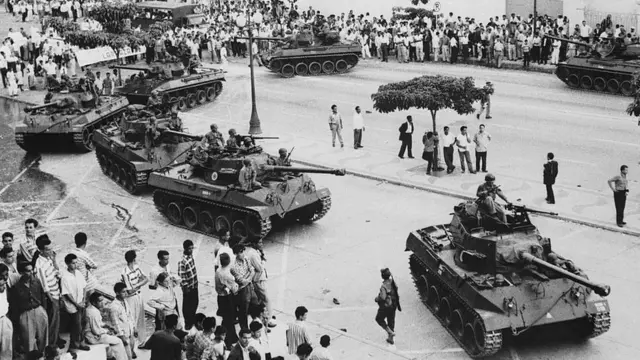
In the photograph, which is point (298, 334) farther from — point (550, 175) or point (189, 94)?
point (189, 94)

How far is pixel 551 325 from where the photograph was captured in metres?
17.4

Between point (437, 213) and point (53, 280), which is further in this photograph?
point (437, 213)

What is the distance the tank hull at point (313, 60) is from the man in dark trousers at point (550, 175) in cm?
1992

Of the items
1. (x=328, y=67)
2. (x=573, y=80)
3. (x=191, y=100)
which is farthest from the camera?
(x=328, y=67)

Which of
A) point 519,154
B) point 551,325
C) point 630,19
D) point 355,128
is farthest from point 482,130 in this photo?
point 630,19

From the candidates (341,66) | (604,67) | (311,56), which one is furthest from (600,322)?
(341,66)

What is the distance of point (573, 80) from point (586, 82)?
1.80 ft

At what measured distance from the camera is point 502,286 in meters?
16.7

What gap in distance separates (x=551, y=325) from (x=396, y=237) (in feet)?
20.4

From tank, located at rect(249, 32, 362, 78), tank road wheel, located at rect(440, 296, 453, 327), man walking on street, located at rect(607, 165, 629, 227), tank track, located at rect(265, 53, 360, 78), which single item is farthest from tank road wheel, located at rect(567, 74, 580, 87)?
tank road wheel, located at rect(440, 296, 453, 327)

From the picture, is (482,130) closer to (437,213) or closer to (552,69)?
(437,213)

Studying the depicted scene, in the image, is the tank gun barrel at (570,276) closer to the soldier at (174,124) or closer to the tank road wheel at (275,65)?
the soldier at (174,124)

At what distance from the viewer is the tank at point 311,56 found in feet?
143

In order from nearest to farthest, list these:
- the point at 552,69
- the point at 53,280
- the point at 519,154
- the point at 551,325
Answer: the point at 53,280, the point at 551,325, the point at 519,154, the point at 552,69
